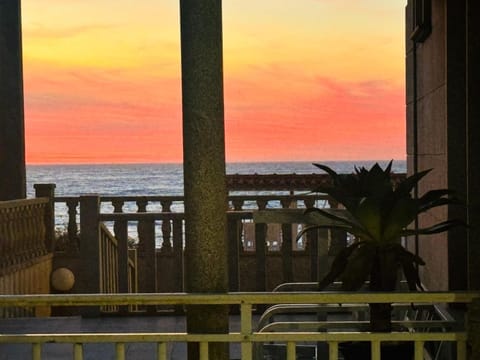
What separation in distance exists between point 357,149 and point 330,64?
178 inches

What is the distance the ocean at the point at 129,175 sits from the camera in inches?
1575

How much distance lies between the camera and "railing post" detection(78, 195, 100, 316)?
5.79 m

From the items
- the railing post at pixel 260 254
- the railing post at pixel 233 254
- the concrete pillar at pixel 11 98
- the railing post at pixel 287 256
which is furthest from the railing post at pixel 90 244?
the concrete pillar at pixel 11 98

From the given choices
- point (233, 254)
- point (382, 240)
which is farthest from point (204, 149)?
point (233, 254)

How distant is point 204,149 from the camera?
239cm

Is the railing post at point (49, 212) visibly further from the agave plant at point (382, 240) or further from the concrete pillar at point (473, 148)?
the concrete pillar at point (473, 148)

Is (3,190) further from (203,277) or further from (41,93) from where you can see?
(41,93)

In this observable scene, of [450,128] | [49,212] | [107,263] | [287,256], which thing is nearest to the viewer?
[450,128]

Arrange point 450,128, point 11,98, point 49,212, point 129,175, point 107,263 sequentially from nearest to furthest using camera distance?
1. point 450,128
2. point 107,263
3. point 11,98
4. point 49,212
5. point 129,175

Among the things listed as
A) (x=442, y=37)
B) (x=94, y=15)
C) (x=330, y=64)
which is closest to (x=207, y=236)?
(x=442, y=37)

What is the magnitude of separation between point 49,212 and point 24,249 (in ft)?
1.88

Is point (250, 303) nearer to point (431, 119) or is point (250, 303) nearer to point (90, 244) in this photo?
point (431, 119)

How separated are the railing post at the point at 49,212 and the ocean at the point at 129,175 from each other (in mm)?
26874

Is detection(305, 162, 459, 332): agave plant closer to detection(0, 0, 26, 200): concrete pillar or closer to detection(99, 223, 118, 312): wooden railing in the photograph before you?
detection(99, 223, 118, 312): wooden railing
